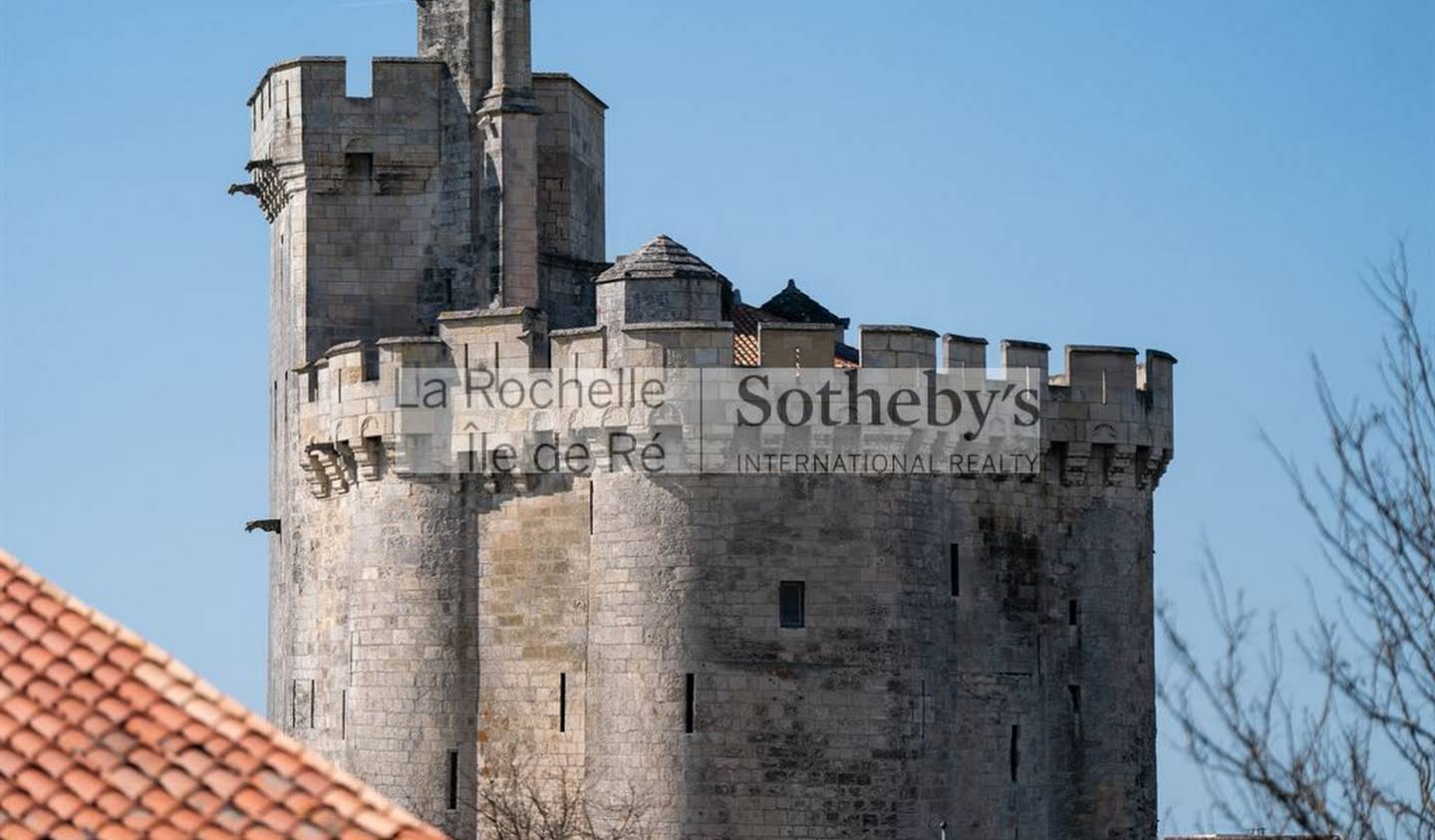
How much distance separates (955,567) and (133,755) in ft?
76.6

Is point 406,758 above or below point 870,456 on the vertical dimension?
below

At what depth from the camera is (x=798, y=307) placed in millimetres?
49062

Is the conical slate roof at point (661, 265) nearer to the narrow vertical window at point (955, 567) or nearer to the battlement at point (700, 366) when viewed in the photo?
the battlement at point (700, 366)

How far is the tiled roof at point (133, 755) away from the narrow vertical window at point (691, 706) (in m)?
19.3

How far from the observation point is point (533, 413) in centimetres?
3972

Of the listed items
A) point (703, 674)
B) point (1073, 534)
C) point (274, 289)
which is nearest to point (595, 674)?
point (703, 674)

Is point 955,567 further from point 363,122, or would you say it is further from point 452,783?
point 363,122

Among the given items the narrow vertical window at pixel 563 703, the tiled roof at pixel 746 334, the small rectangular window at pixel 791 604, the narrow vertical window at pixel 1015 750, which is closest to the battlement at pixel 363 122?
the tiled roof at pixel 746 334

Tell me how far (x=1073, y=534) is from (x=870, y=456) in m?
4.96

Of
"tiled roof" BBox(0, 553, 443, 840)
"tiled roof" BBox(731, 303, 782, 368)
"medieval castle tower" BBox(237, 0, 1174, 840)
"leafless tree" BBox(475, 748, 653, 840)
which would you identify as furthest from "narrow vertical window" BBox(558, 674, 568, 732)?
"tiled roof" BBox(0, 553, 443, 840)

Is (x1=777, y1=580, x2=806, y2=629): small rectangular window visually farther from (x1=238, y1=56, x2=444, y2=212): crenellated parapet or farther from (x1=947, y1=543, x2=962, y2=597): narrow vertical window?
(x1=238, y1=56, x2=444, y2=212): crenellated parapet

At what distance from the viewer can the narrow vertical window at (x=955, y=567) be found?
40656 millimetres

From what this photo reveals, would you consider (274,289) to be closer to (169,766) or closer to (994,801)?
(994,801)

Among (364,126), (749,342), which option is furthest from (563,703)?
(364,126)
